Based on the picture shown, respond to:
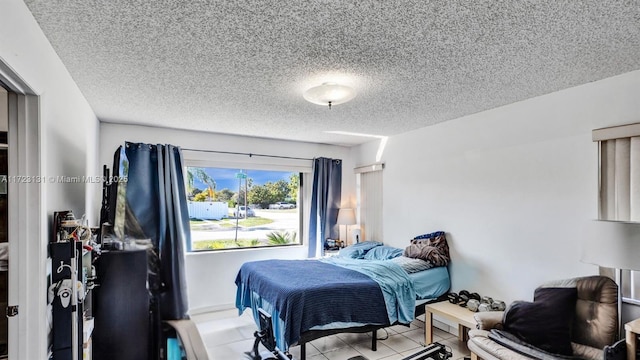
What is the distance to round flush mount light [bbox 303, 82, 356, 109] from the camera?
2.47m

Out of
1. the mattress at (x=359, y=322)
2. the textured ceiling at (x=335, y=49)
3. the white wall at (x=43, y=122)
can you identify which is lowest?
the mattress at (x=359, y=322)

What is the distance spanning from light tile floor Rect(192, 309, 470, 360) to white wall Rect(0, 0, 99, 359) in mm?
1843

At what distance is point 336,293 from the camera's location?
118 inches

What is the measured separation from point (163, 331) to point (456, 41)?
2283mm

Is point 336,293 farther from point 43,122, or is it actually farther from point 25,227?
point 43,122

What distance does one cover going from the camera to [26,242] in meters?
1.59

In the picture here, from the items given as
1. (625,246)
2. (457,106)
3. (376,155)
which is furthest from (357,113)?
(625,246)

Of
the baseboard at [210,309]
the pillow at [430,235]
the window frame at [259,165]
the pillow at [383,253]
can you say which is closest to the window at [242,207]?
the window frame at [259,165]

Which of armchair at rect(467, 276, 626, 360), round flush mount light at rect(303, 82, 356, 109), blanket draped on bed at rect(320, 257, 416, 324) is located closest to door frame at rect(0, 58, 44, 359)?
round flush mount light at rect(303, 82, 356, 109)

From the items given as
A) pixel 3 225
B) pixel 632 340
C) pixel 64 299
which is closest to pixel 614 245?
pixel 632 340

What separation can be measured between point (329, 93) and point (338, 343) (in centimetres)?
253

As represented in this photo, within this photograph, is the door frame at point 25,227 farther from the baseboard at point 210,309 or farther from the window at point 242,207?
the window at point 242,207

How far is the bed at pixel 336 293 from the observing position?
2826mm

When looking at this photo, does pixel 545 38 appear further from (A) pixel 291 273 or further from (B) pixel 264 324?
(A) pixel 291 273
